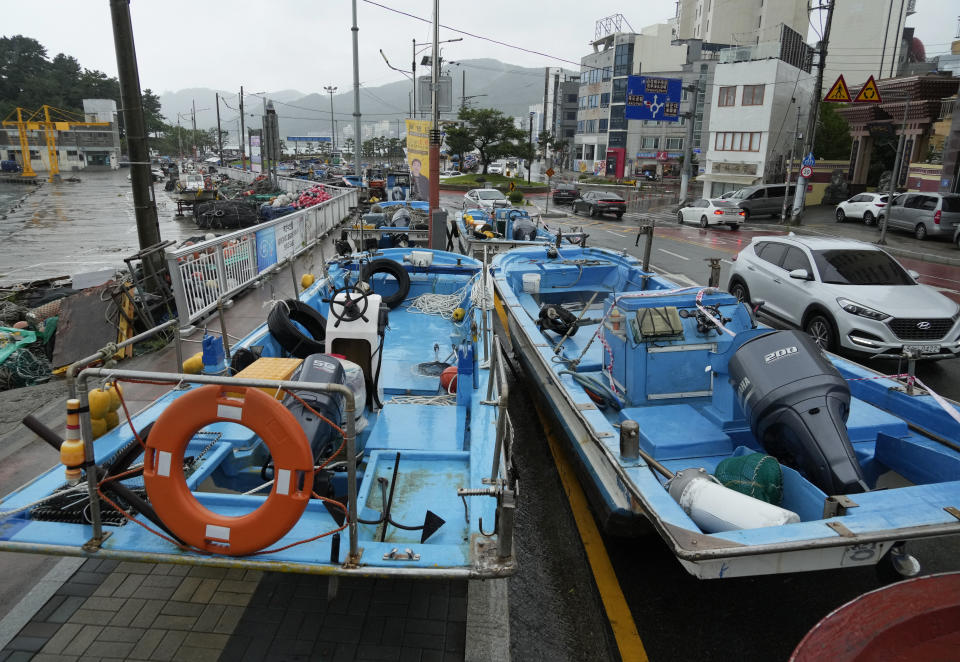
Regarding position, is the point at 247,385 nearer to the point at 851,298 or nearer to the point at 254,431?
the point at 254,431

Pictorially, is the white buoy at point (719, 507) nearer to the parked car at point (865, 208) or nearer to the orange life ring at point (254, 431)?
the orange life ring at point (254, 431)

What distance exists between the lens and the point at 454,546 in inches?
125

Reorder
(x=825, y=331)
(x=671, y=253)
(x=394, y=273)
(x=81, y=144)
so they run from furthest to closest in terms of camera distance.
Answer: (x=81, y=144)
(x=671, y=253)
(x=825, y=331)
(x=394, y=273)

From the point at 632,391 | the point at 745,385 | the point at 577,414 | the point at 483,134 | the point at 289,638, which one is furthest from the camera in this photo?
the point at 483,134

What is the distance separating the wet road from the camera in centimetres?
1563

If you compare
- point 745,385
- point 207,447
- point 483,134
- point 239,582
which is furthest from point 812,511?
point 483,134

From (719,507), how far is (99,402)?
3.95 m

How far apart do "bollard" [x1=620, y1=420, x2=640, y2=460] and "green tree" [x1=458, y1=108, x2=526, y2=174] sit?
56.5m

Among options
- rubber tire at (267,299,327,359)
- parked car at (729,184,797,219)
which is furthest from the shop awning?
rubber tire at (267,299,327,359)

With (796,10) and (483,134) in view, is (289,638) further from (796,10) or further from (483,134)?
(796,10)

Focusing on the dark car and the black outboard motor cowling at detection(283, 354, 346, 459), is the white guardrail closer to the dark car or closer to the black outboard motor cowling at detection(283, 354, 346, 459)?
the black outboard motor cowling at detection(283, 354, 346, 459)

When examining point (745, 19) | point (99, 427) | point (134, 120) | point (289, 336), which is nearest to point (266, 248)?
point (134, 120)

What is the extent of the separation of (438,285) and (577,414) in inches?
180

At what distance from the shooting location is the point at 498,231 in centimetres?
1577
